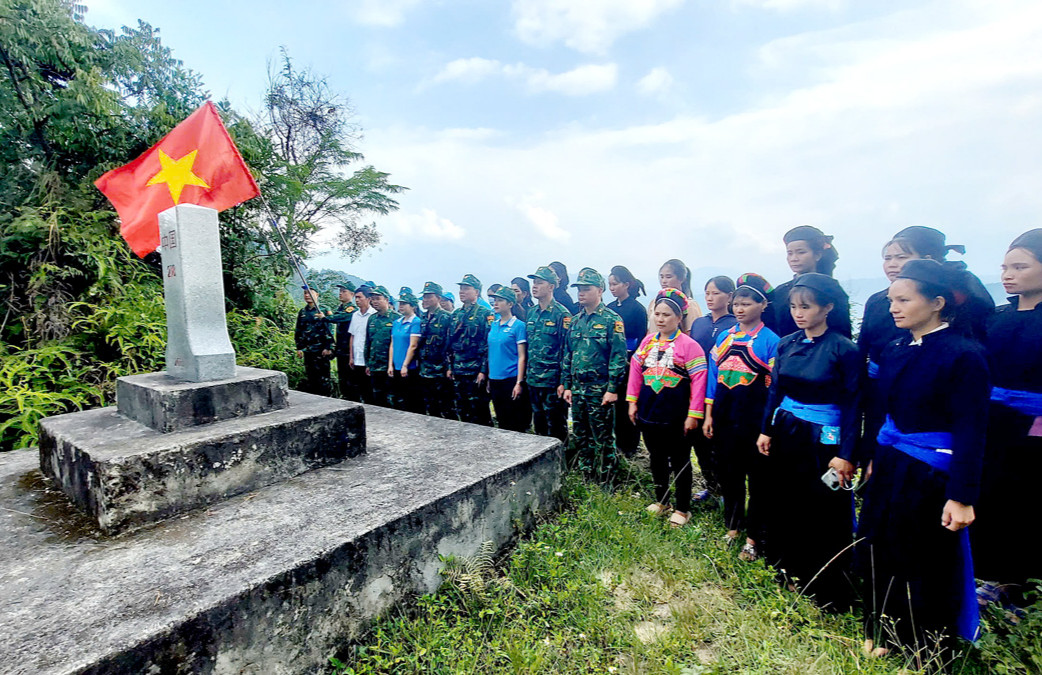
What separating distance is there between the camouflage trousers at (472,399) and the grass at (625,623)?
2.84 meters

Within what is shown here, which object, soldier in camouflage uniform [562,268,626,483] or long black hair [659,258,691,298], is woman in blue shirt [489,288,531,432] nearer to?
soldier in camouflage uniform [562,268,626,483]

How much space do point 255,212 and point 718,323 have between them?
312 inches

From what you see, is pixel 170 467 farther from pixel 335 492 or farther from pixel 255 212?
pixel 255 212

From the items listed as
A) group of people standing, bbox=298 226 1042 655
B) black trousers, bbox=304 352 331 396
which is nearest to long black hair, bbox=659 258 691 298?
group of people standing, bbox=298 226 1042 655

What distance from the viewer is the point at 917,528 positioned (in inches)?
87.0

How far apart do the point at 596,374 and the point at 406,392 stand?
330 centimetres

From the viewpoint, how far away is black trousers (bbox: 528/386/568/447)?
16.2 feet

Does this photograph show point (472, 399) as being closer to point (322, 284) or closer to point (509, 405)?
point (509, 405)

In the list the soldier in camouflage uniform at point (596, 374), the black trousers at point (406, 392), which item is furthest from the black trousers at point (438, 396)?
the soldier in camouflage uniform at point (596, 374)

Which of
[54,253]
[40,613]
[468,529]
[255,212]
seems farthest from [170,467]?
[255,212]

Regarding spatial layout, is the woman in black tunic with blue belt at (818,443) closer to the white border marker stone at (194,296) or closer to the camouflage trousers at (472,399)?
the white border marker stone at (194,296)

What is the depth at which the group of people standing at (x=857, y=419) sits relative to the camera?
214 cm

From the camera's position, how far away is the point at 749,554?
3086 millimetres

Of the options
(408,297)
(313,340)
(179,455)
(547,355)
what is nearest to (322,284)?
(313,340)
